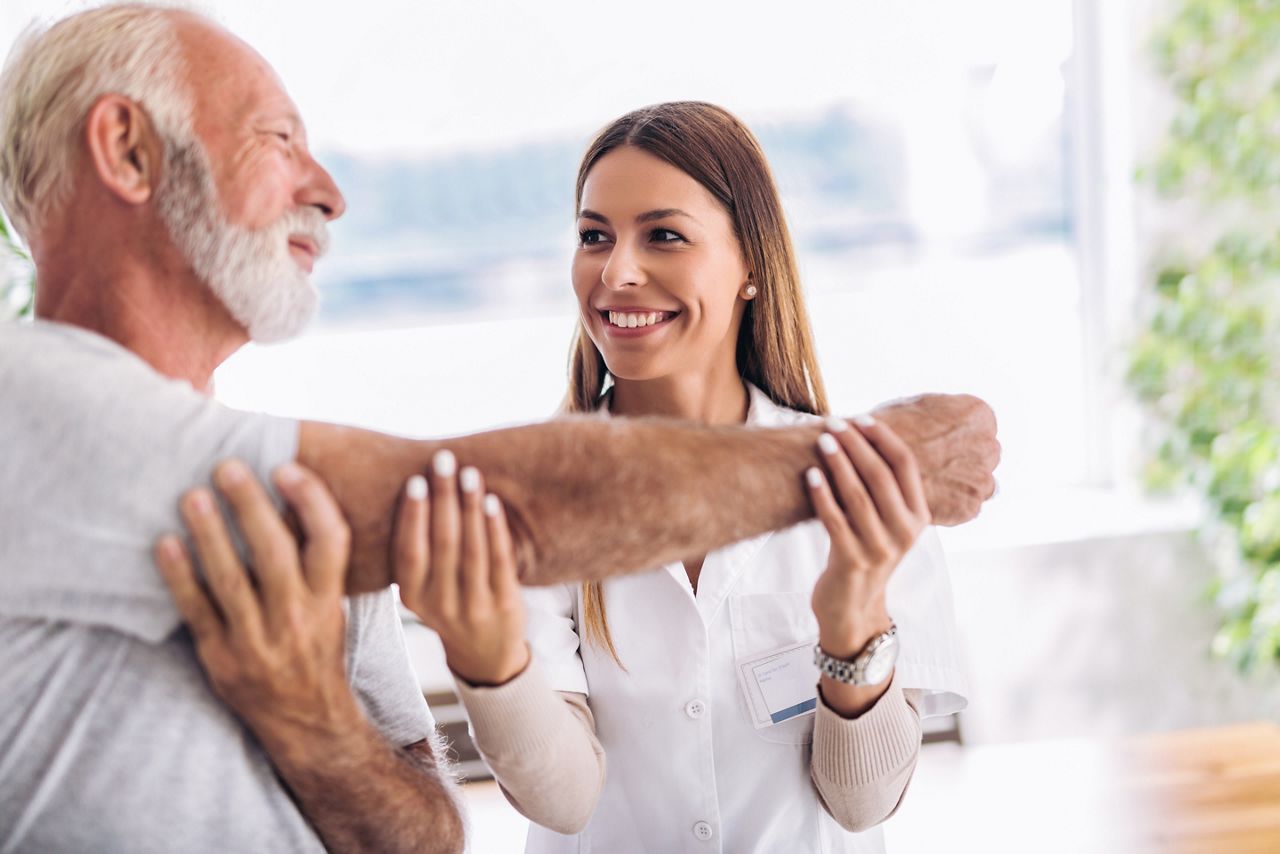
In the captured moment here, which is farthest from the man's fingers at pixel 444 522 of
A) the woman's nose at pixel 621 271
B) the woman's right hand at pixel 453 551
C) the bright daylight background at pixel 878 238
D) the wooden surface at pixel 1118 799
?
the bright daylight background at pixel 878 238

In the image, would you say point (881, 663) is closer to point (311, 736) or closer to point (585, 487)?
point (585, 487)

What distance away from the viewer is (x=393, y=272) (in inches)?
150

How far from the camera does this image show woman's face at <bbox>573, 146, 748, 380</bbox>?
1584 mm

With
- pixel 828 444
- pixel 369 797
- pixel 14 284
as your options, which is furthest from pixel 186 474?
pixel 14 284

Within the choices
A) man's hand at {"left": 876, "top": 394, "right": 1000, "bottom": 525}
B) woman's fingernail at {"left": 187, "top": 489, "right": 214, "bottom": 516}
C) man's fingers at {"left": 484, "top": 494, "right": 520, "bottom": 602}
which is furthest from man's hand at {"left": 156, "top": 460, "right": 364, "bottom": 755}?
man's hand at {"left": 876, "top": 394, "right": 1000, "bottom": 525}

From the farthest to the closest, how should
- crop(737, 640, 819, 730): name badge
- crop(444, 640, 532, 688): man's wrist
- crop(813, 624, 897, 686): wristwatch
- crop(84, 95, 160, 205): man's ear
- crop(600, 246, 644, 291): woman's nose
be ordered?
crop(600, 246, 644, 291): woman's nose → crop(737, 640, 819, 730): name badge → crop(813, 624, 897, 686): wristwatch → crop(444, 640, 532, 688): man's wrist → crop(84, 95, 160, 205): man's ear

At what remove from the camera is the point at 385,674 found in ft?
→ 3.86

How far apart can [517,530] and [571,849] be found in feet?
2.64

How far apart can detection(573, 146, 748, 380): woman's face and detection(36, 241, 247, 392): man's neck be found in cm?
69

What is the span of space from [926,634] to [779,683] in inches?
8.1

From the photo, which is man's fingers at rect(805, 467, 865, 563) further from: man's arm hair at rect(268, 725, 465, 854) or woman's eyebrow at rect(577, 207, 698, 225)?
woman's eyebrow at rect(577, 207, 698, 225)

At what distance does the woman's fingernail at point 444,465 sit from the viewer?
89cm

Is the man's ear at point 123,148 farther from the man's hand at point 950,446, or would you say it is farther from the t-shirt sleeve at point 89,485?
the man's hand at point 950,446

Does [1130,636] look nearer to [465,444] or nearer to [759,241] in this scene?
[759,241]
